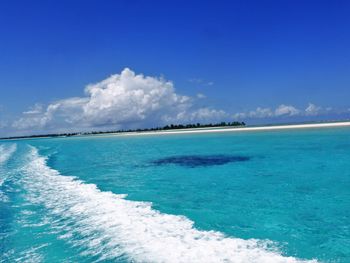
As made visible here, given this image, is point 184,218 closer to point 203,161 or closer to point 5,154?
point 203,161

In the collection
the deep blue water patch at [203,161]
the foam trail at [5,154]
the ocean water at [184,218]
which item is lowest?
the ocean water at [184,218]

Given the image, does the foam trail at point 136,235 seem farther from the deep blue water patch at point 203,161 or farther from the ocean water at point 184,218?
the deep blue water patch at point 203,161

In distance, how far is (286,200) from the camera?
994cm

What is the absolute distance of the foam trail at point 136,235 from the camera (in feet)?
19.5

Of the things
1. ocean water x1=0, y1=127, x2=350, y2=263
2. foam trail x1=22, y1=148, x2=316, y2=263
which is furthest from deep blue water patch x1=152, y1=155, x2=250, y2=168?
foam trail x1=22, y1=148, x2=316, y2=263

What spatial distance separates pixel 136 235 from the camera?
23.9ft

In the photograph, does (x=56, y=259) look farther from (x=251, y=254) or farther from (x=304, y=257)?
(x=304, y=257)

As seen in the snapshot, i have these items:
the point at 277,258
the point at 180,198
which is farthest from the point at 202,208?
the point at 277,258

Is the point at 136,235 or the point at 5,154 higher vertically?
the point at 5,154

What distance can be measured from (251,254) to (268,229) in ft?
5.46

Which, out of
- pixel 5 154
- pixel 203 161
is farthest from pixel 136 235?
pixel 5 154

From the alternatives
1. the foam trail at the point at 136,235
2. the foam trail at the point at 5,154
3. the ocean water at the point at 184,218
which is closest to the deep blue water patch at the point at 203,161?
the ocean water at the point at 184,218

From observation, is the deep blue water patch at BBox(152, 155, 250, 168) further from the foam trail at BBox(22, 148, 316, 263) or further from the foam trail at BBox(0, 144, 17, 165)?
the foam trail at BBox(0, 144, 17, 165)

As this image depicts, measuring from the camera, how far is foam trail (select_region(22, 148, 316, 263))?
234 inches
